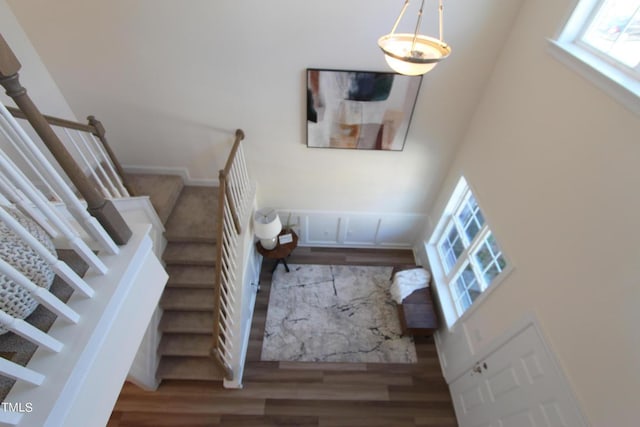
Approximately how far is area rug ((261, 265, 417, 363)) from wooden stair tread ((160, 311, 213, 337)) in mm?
806

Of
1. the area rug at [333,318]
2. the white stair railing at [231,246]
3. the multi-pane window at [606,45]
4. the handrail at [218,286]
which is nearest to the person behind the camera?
the multi-pane window at [606,45]

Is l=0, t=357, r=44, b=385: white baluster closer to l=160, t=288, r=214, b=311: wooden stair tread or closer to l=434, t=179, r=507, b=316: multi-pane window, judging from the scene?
l=160, t=288, r=214, b=311: wooden stair tread

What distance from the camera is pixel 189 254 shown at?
333cm

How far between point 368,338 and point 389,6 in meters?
3.57

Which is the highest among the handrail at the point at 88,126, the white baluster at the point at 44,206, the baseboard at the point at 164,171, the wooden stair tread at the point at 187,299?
the baseboard at the point at 164,171

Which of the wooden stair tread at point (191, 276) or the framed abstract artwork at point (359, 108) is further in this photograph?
the wooden stair tread at point (191, 276)

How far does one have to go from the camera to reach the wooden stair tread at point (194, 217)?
3344 millimetres

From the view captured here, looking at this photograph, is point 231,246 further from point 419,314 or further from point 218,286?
point 419,314

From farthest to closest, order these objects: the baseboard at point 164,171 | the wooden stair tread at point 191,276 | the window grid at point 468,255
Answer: the baseboard at point 164,171
the wooden stair tread at point 191,276
the window grid at point 468,255

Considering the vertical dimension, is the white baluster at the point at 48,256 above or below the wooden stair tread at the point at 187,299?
below

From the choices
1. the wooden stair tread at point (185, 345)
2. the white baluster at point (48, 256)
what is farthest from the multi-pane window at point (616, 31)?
the wooden stair tread at point (185, 345)

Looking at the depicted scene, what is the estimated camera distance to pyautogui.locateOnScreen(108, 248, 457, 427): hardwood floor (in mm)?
3000

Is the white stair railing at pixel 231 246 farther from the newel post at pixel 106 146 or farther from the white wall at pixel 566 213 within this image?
the white wall at pixel 566 213

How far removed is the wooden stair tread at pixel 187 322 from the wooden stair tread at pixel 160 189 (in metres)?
1.07
